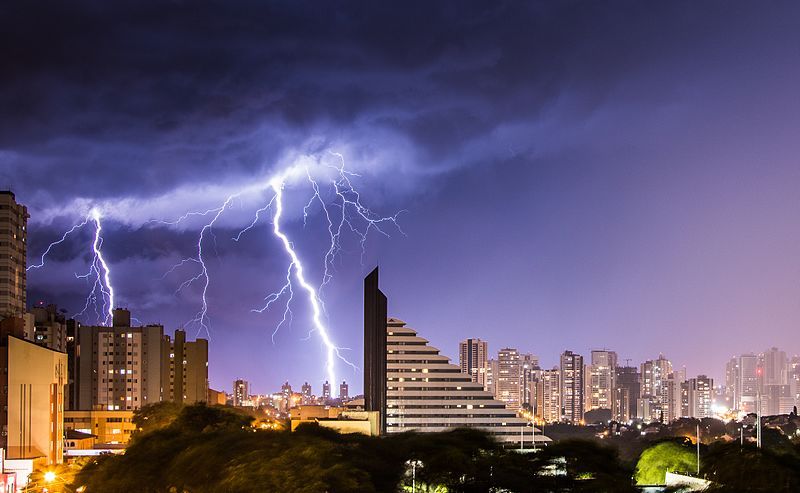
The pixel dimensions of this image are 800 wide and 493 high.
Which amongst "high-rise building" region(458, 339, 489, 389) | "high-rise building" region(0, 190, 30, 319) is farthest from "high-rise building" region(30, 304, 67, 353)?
"high-rise building" region(458, 339, 489, 389)

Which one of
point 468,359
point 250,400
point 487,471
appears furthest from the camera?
point 250,400

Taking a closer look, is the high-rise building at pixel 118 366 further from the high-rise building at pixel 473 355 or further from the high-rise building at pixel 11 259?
the high-rise building at pixel 473 355

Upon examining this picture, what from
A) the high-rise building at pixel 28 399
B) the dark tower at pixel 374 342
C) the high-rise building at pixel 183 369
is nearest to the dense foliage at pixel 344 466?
the high-rise building at pixel 28 399

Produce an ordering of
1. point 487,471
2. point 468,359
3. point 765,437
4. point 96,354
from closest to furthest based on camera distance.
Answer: point 487,471 < point 765,437 < point 96,354 < point 468,359

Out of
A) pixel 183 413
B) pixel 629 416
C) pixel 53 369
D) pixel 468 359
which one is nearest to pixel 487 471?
pixel 183 413

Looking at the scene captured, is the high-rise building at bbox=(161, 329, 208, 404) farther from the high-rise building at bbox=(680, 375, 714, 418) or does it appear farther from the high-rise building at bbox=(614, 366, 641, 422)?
the high-rise building at bbox=(680, 375, 714, 418)

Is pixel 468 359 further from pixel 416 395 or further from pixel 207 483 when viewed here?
pixel 207 483
